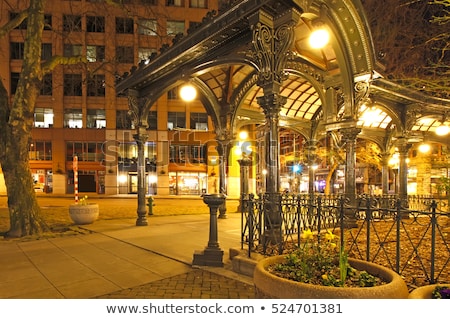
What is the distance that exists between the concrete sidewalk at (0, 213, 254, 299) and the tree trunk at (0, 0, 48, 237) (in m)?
0.89

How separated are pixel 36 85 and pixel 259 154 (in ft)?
105

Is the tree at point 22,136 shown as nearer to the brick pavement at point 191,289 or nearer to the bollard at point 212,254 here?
the bollard at point 212,254

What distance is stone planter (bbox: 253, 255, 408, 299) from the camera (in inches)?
113

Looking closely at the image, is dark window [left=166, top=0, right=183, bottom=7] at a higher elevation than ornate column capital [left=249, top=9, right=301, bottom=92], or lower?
higher

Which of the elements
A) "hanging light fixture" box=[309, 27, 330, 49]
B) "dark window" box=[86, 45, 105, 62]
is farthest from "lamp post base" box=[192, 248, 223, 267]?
"dark window" box=[86, 45, 105, 62]

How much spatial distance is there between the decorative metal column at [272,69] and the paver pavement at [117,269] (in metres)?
1.46

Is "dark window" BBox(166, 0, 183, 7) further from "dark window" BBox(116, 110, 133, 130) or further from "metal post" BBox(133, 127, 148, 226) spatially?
"metal post" BBox(133, 127, 148, 226)

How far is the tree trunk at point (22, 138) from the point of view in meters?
9.35

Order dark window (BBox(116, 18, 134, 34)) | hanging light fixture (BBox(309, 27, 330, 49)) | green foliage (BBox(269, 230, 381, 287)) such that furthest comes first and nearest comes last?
dark window (BBox(116, 18, 134, 34)) < hanging light fixture (BBox(309, 27, 330, 49)) < green foliage (BBox(269, 230, 381, 287))

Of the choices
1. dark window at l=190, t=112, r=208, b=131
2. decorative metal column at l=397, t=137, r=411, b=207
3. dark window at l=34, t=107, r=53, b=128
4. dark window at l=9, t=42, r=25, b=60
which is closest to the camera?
decorative metal column at l=397, t=137, r=411, b=207

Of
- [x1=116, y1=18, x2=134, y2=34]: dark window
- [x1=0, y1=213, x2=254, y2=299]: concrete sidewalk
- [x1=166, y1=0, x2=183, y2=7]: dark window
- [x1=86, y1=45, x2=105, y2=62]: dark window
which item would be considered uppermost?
[x1=166, y1=0, x2=183, y2=7]: dark window

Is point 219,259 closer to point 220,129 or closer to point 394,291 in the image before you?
point 394,291

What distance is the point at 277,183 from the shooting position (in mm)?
6277

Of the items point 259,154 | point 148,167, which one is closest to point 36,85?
point 148,167
